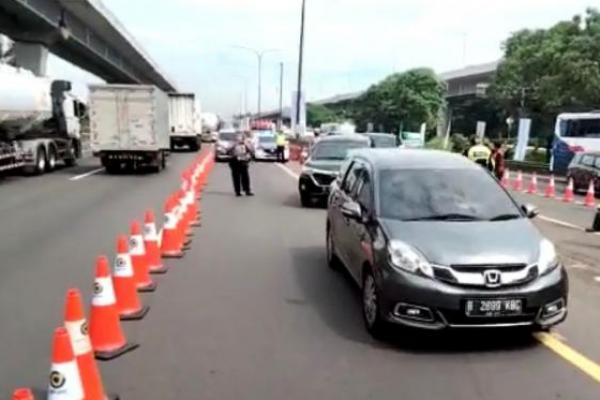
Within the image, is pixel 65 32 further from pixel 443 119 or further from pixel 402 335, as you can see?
pixel 443 119

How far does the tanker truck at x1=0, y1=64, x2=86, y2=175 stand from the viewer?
23.8m

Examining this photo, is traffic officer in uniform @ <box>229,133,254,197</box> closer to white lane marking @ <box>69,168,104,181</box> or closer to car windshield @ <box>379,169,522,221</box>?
white lane marking @ <box>69,168,104,181</box>

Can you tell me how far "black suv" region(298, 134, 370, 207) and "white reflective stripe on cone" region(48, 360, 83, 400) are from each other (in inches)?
478

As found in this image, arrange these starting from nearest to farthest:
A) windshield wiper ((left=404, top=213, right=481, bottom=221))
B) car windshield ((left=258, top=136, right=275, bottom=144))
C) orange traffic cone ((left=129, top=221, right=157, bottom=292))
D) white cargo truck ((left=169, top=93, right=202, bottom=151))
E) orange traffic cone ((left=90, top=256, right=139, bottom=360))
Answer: orange traffic cone ((left=90, top=256, right=139, bottom=360))
windshield wiper ((left=404, top=213, right=481, bottom=221))
orange traffic cone ((left=129, top=221, right=157, bottom=292))
car windshield ((left=258, top=136, right=275, bottom=144))
white cargo truck ((left=169, top=93, right=202, bottom=151))

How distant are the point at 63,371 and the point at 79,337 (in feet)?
2.05

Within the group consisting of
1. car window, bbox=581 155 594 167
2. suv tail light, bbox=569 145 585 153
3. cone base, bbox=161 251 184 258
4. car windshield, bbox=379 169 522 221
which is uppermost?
car windshield, bbox=379 169 522 221

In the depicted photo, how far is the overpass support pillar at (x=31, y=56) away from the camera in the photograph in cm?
3775

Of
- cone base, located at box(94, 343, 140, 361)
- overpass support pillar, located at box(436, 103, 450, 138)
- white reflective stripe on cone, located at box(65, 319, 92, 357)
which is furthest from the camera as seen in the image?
overpass support pillar, located at box(436, 103, 450, 138)

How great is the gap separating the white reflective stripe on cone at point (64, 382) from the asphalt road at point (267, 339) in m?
0.72

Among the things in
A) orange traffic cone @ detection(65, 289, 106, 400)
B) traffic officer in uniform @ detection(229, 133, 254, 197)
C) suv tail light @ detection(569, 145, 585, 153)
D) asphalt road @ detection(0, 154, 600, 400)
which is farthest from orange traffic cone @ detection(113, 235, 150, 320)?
suv tail light @ detection(569, 145, 585, 153)

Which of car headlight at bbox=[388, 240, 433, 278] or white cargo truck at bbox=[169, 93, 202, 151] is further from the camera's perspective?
white cargo truck at bbox=[169, 93, 202, 151]

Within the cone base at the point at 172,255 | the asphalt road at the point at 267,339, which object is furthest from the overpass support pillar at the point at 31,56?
the cone base at the point at 172,255

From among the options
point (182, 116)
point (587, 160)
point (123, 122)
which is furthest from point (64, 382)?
point (182, 116)

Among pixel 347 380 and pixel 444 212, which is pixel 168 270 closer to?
pixel 444 212
